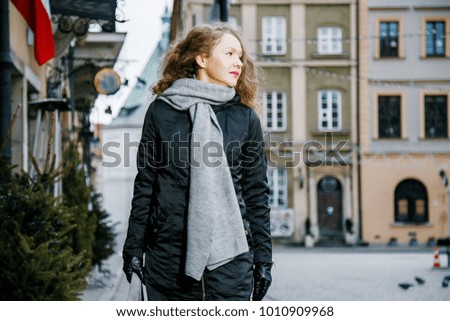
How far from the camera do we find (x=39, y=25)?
25.3ft

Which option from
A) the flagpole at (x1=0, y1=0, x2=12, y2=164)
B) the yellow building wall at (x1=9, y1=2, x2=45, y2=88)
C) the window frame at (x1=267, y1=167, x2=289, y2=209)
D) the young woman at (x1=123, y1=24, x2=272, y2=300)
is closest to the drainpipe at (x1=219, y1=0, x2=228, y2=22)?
the yellow building wall at (x1=9, y1=2, x2=45, y2=88)

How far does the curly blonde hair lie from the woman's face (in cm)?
2

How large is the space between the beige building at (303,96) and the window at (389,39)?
1119 mm

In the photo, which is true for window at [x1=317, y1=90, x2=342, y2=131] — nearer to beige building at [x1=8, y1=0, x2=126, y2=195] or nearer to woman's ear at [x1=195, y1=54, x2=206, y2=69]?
beige building at [x1=8, y1=0, x2=126, y2=195]

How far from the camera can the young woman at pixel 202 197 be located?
3521 millimetres

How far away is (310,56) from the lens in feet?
63.2

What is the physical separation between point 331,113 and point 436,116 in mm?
6456

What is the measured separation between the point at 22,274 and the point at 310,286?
18.6 feet

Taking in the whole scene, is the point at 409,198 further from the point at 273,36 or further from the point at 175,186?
the point at 273,36

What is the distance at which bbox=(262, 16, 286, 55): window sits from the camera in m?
18.1

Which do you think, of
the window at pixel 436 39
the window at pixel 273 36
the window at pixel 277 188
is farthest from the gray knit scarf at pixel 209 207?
the window at pixel 273 36

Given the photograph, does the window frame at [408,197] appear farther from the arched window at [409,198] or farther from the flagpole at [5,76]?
the flagpole at [5,76]
